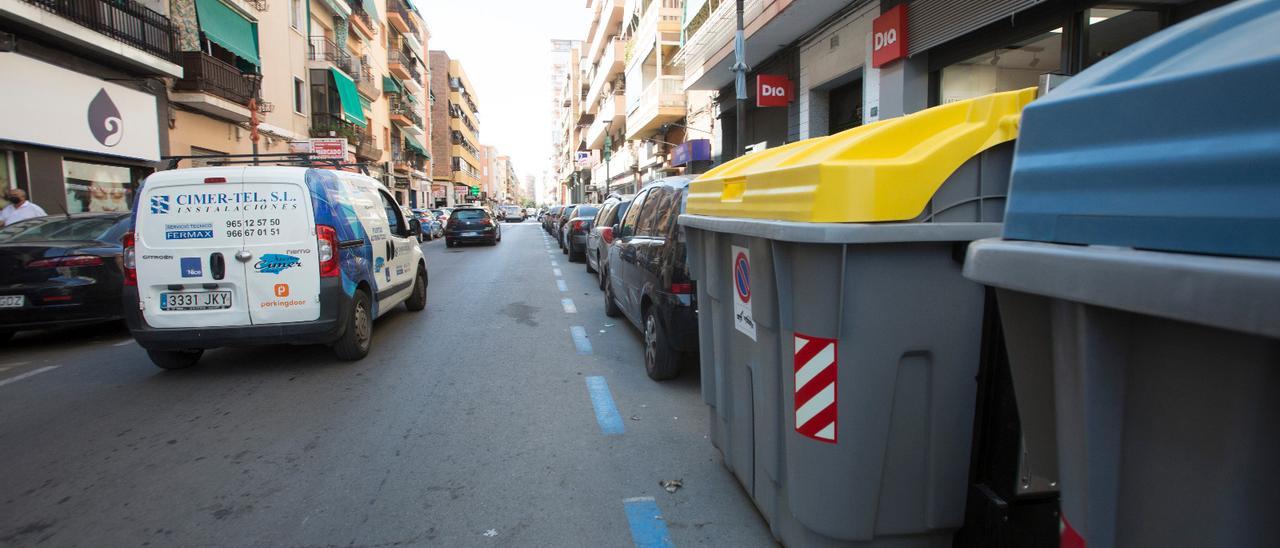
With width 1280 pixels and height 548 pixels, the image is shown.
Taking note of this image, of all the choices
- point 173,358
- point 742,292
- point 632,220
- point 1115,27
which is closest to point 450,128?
point 632,220

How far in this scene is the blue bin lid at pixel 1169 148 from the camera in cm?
106

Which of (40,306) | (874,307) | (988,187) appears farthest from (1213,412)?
(40,306)

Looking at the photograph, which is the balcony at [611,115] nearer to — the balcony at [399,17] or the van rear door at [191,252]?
the balcony at [399,17]

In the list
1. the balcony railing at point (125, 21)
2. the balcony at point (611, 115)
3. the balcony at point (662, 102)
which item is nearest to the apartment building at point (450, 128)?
the balcony at point (611, 115)

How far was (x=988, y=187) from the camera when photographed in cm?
239

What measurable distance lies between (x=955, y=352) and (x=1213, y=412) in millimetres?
1297

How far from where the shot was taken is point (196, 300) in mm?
5660

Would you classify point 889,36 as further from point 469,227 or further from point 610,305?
point 469,227

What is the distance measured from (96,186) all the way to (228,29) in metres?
6.77

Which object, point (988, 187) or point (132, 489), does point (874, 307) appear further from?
point (132, 489)

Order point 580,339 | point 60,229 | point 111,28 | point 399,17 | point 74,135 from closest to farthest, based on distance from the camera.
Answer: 1. point 580,339
2. point 60,229
3. point 74,135
4. point 111,28
5. point 399,17

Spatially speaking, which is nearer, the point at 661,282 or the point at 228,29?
the point at 661,282

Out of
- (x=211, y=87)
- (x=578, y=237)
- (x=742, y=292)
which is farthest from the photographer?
(x=211, y=87)

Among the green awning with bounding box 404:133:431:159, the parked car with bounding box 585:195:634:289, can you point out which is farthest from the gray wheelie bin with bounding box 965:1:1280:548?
the green awning with bounding box 404:133:431:159
